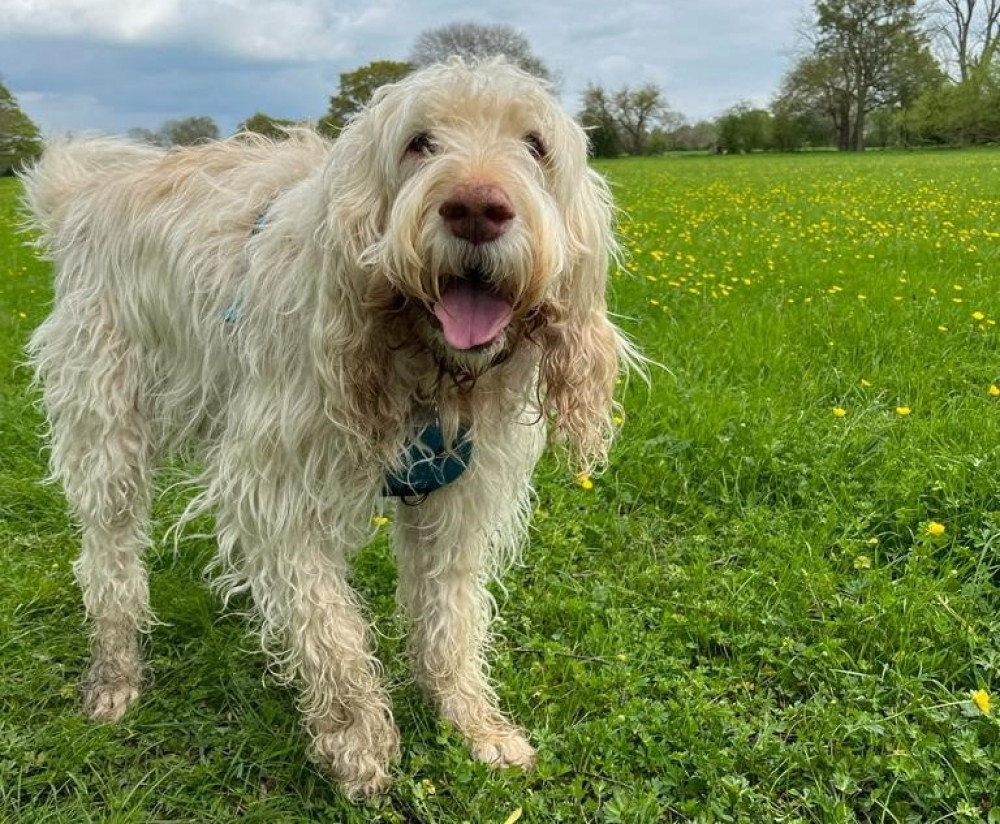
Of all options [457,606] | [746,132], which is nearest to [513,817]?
[457,606]

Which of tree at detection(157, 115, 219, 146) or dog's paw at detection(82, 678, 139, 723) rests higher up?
tree at detection(157, 115, 219, 146)

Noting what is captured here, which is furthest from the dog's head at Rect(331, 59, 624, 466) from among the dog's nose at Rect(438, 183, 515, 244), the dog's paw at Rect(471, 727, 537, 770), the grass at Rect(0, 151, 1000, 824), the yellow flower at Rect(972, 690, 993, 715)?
the yellow flower at Rect(972, 690, 993, 715)

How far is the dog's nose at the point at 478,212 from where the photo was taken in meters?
1.95

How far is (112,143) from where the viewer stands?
377 centimetres

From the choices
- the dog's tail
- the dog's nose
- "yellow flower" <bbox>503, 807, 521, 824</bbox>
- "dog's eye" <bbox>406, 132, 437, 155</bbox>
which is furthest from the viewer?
the dog's tail

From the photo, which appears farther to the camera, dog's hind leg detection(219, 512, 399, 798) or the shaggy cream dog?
dog's hind leg detection(219, 512, 399, 798)

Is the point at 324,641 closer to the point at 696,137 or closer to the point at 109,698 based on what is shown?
the point at 109,698

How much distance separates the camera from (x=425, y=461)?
2557 millimetres

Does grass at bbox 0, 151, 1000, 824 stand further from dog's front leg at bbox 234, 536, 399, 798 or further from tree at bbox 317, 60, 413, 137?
tree at bbox 317, 60, 413, 137

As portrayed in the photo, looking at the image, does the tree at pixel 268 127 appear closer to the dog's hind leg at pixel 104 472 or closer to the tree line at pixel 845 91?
the dog's hind leg at pixel 104 472

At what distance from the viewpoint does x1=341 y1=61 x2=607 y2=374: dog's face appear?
1995 millimetres

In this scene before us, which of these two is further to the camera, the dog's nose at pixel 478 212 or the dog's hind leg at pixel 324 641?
the dog's hind leg at pixel 324 641

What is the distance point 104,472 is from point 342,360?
4.40 feet

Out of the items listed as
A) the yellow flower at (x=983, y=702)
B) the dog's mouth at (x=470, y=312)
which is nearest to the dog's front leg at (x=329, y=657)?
the dog's mouth at (x=470, y=312)
